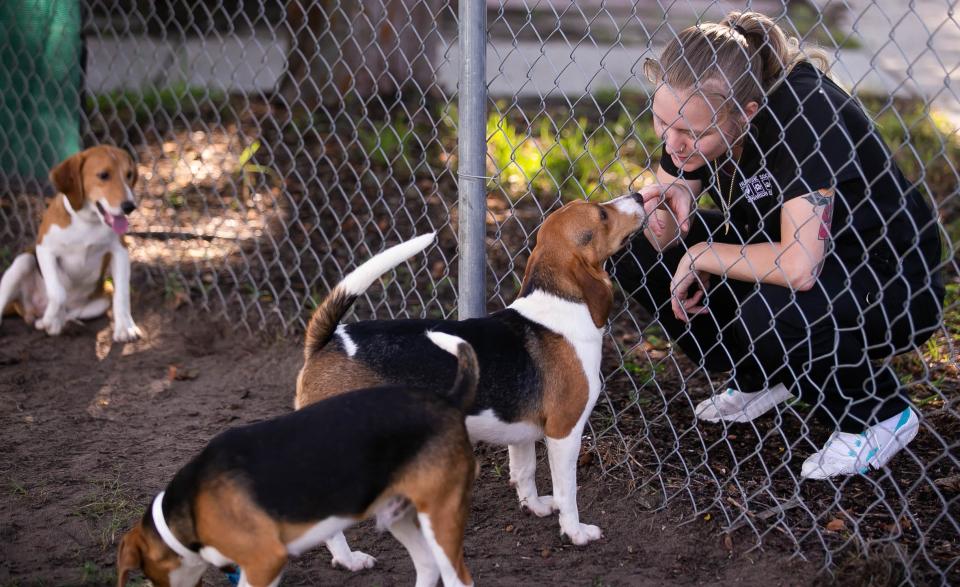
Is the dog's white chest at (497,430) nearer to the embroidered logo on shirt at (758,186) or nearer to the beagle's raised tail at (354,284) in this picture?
the beagle's raised tail at (354,284)

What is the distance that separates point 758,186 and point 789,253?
1.19ft

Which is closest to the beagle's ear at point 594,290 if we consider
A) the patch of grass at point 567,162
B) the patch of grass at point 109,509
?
the patch of grass at point 109,509

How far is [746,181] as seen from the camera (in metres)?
3.69

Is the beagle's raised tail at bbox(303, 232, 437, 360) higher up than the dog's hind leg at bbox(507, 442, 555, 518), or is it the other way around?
the beagle's raised tail at bbox(303, 232, 437, 360)

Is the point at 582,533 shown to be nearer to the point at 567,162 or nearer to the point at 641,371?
the point at 641,371

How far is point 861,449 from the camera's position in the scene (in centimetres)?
364

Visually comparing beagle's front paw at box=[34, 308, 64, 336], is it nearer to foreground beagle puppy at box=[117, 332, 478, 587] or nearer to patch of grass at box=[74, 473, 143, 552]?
patch of grass at box=[74, 473, 143, 552]

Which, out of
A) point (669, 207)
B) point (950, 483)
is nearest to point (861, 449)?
point (950, 483)

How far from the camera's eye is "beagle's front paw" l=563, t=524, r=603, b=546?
11.6ft

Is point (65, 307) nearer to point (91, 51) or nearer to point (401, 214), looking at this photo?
point (401, 214)

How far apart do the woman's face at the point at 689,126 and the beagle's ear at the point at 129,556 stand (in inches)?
87.7

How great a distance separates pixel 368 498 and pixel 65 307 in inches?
136

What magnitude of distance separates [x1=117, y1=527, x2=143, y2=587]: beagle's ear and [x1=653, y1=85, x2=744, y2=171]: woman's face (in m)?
2.23

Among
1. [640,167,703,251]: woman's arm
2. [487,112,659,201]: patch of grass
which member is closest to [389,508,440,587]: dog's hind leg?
[640,167,703,251]: woman's arm
